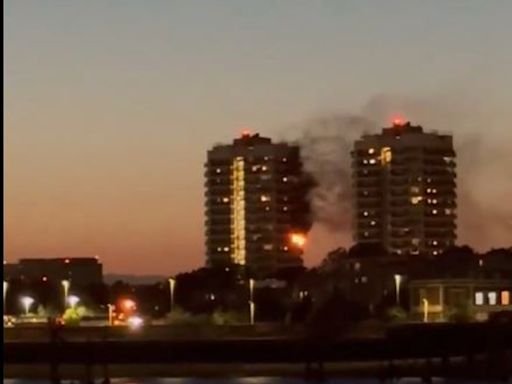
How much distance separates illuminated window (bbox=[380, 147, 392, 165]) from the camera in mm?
100250

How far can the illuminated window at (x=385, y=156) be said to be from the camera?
100 meters

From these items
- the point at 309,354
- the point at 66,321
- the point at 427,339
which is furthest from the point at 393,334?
the point at 66,321

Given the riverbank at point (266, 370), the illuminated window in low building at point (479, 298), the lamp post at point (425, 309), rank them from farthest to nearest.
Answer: the illuminated window in low building at point (479, 298) → the lamp post at point (425, 309) → the riverbank at point (266, 370)

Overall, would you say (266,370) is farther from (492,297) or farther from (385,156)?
(385,156)

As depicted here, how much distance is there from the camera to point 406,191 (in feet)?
337

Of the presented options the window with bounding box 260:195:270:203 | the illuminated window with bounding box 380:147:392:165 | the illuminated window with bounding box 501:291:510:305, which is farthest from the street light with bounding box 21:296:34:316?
the illuminated window with bounding box 380:147:392:165

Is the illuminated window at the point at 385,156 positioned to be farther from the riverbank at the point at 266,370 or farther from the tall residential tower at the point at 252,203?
the riverbank at the point at 266,370

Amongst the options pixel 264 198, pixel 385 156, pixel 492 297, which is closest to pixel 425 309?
pixel 492 297

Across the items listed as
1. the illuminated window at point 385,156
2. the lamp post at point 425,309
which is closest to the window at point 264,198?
the illuminated window at point 385,156

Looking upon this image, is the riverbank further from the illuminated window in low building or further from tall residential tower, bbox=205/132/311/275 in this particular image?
tall residential tower, bbox=205/132/311/275

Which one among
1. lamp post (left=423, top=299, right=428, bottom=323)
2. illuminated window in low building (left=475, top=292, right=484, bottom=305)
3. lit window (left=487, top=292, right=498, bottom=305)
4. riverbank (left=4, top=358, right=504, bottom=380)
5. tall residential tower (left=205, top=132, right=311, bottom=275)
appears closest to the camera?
riverbank (left=4, top=358, right=504, bottom=380)

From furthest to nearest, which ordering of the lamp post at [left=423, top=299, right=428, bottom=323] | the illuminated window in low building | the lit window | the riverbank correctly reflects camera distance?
the lit window < the illuminated window in low building < the lamp post at [left=423, top=299, right=428, bottom=323] < the riverbank

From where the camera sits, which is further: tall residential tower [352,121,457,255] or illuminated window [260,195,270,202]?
tall residential tower [352,121,457,255]

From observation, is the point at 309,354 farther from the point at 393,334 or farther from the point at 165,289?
the point at 165,289
